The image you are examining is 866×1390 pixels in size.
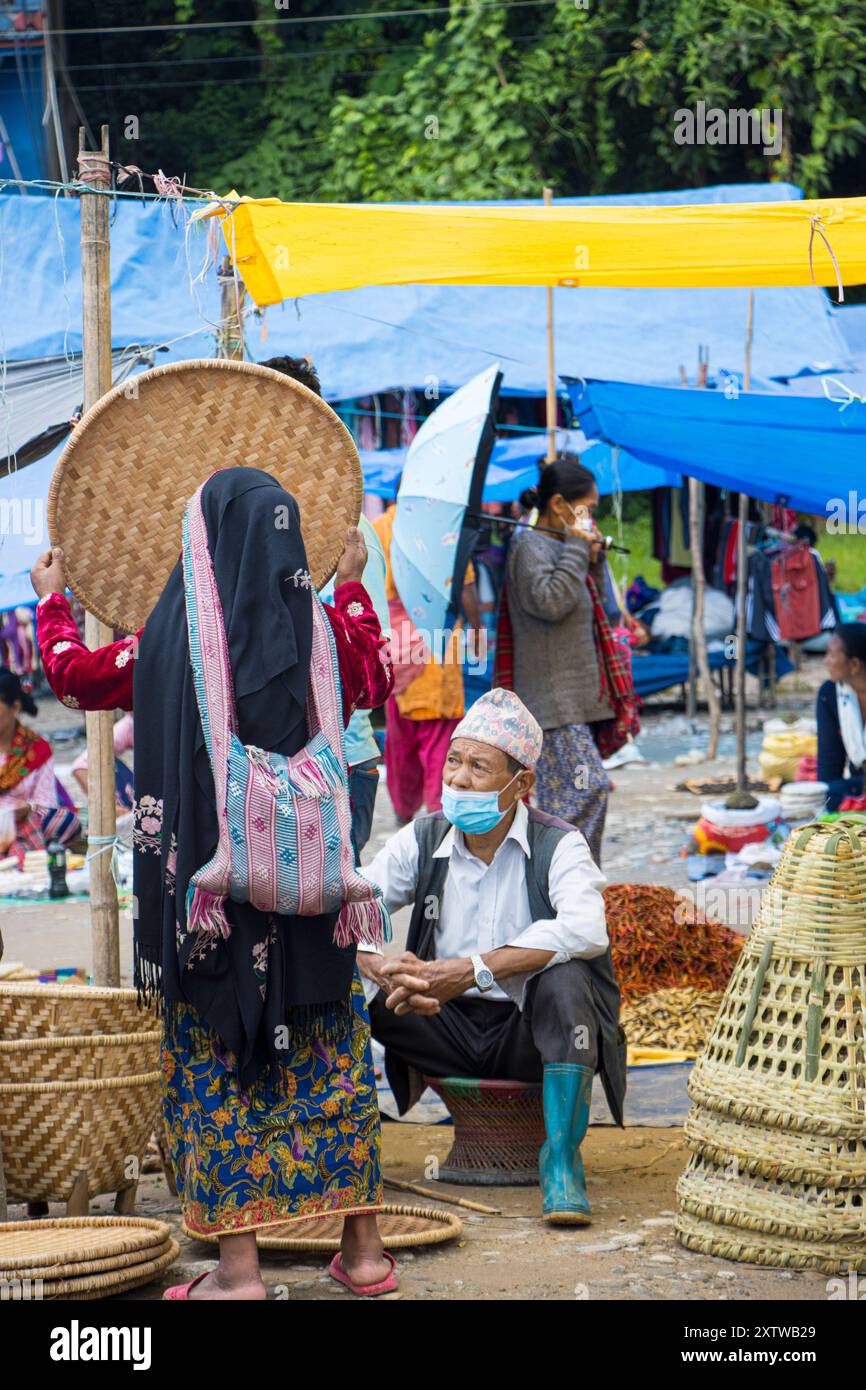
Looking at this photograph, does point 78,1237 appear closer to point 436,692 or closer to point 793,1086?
point 793,1086

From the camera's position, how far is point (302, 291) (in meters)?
4.96

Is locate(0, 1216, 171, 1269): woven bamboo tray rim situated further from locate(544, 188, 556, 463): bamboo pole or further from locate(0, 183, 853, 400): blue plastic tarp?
locate(0, 183, 853, 400): blue plastic tarp

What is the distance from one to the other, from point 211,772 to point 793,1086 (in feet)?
4.76

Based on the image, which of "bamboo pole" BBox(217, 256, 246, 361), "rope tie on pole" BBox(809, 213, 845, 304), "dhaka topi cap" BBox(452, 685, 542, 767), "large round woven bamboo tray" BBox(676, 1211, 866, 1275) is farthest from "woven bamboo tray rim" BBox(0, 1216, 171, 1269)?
"rope tie on pole" BBox(809, 213, 845, 304)

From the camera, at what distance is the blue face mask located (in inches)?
166

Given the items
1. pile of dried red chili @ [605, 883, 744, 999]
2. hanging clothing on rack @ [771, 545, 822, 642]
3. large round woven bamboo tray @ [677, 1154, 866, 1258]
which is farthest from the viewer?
hanging clothing on rack @ [771, 545, 822, 642]

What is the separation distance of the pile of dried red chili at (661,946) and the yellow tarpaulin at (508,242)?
2.17m

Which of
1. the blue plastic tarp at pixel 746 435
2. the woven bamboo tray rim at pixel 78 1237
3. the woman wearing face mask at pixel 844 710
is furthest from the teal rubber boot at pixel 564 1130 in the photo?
the woman wearing face mask at pixel 844 710

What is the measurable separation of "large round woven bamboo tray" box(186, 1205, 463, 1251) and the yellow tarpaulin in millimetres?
2641

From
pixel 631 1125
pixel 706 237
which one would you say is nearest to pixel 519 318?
pixel 706 237

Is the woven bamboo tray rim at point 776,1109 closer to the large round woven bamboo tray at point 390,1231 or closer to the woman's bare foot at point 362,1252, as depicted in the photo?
the large round woven bamboo tray at point 390,1231

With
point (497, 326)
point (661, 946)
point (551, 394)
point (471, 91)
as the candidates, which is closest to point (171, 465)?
point (661, 946)
